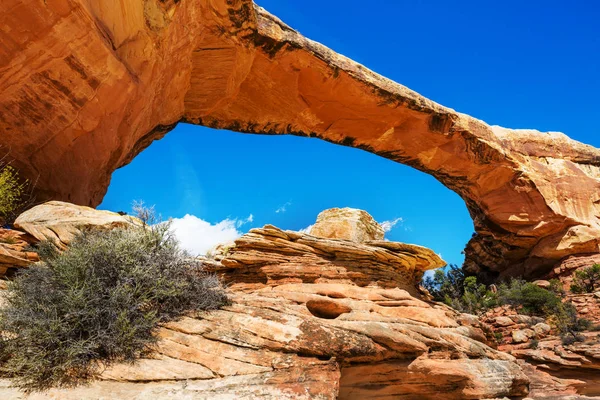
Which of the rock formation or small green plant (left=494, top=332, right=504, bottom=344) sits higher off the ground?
small green plant (left=494, top=332, right=504, bottom=344)

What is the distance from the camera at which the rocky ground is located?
157 inches

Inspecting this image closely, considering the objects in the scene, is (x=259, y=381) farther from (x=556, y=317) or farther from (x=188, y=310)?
(x=556, y=317)

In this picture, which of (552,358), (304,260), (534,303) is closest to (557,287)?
(534,303)

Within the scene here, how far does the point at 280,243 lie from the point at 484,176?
1379cm

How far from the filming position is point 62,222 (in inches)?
246

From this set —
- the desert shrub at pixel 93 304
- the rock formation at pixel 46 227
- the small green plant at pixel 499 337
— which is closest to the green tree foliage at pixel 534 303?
the small green plant at pixel 499 337

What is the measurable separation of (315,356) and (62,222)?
4767 millimetres

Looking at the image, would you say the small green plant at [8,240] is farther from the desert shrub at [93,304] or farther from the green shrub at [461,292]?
the green shrub at [461,292]

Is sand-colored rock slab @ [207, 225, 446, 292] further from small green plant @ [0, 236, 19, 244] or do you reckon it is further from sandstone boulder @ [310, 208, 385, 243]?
small green plant @ [0, 236, 19, 244]

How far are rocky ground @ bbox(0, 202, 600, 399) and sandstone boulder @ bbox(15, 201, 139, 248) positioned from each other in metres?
0.02

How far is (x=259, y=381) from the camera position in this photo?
158 inches

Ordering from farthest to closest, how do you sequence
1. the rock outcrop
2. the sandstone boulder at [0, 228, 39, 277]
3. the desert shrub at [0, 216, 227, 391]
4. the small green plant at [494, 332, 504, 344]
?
the small green plant at [494, 332, 504, 344] < the sandstone boulder at [0, 228, 39, 277] < the rock outcrop < the desert shrub at [0, 216, 227, 391]

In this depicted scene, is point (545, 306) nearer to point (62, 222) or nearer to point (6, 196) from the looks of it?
point (62, 222)

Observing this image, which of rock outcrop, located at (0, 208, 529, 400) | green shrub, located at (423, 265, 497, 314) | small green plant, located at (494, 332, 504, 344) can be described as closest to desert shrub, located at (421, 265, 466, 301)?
green shrub, located at (423, 265, 497, 314)
